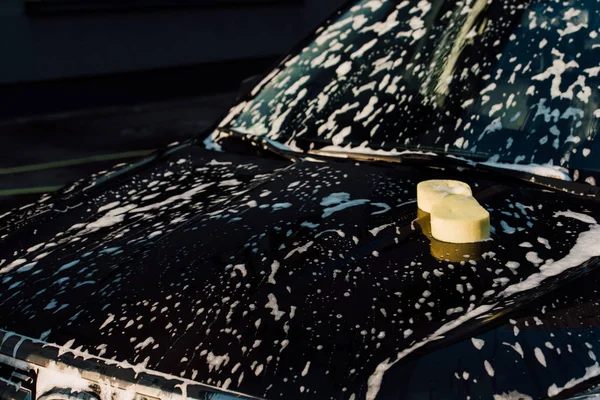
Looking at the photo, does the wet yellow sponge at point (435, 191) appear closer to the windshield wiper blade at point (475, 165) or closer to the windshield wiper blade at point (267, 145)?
the windshield wiper blade at point (475, 165)

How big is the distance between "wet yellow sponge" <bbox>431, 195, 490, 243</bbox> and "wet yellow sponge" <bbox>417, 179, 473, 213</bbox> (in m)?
0.06

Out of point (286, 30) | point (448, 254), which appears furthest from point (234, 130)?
point (286, 30)

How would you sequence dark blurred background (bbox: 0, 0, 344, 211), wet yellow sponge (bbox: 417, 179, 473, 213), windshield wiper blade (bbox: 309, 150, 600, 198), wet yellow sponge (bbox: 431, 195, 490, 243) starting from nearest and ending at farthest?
wet yellow sponge (bbox: 431, 195, 490, 243), wet yellow sponge (bbox: 417, 179, 473, 213), windshield wiper blade (bbox: 309, 150, 600, 198), dark blurred background (bbox: 0, 0, 344, 211)

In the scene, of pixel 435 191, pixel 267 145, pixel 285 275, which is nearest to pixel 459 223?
pixel 435 191

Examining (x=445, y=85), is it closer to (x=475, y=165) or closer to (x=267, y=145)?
(x=475, y=165)

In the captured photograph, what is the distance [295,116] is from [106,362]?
49.5 inches

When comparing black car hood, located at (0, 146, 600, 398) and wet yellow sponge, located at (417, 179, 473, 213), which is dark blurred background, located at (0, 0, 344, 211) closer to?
black car hood, located at (0, 146, 600, 398)

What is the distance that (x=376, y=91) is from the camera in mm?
2459

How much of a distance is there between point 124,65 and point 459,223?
28.4 feet

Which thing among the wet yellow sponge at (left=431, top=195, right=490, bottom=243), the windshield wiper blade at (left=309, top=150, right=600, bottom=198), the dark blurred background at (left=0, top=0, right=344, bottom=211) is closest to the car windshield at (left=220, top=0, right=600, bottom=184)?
the windshield wiper blade at (left=309, top=150, right=600, bottom=198)

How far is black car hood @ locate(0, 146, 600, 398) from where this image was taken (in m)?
1.41

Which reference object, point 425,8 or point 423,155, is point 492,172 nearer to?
point 423,155

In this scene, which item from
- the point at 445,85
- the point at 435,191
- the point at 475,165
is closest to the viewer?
the point at 435,191

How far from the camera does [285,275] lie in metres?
1.63
